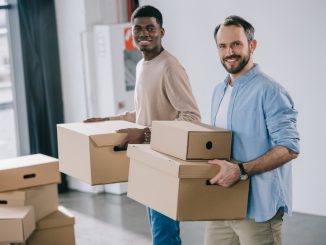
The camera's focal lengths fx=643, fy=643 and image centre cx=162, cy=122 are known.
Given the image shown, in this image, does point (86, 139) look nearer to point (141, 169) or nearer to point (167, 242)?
point (141, 169)

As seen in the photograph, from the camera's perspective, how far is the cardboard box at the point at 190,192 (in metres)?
2.31

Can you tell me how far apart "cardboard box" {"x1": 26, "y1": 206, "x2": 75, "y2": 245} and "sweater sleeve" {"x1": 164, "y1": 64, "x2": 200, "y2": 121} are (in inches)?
46.7

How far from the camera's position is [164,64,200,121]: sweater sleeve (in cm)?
307

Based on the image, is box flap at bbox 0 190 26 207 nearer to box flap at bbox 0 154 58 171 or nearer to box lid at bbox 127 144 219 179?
box flap at bbox 0 154 58 171

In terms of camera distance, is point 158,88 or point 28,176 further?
point 28,176

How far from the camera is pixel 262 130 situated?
235cm

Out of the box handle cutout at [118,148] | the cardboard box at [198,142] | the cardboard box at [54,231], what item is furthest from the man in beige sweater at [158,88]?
the cardboard box at [54,231]

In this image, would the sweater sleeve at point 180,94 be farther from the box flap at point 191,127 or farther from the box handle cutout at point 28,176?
the box handle cutout at point 28,176

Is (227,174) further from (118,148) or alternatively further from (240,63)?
(118,148)

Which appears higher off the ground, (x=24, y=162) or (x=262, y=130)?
(x=262, y=130)

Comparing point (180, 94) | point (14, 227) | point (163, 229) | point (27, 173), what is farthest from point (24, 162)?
point (180, 94)

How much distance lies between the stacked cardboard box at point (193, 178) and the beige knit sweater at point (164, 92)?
1.96ft

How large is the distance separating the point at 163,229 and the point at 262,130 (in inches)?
42.0

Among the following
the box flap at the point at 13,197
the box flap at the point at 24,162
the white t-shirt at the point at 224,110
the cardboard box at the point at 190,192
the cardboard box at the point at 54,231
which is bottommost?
the cardboard box at the point at 54,231
